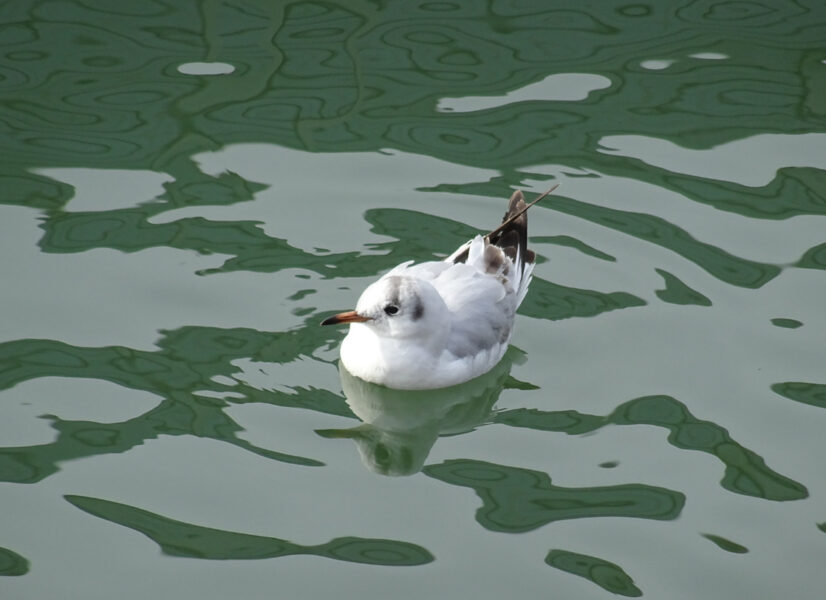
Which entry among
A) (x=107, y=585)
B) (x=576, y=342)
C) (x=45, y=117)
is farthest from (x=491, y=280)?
(x=45, y=117)

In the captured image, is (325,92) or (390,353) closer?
(390,353)

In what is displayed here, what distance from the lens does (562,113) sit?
9.87 metres

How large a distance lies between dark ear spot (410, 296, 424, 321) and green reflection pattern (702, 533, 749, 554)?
1.84 m

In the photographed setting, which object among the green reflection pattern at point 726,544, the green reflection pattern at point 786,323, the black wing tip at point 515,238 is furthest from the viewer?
the black wing tip at point 515,238

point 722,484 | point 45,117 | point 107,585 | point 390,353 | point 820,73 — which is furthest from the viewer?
point 820,73

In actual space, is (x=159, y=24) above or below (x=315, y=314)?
above

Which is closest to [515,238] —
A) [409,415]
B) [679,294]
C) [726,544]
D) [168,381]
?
[679,294]

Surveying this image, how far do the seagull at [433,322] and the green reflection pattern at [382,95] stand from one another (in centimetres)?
88

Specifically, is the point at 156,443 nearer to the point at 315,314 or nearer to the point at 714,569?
the point at 315,314

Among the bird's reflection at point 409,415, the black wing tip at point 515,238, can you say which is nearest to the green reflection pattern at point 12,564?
the bird's reflection at point 409,415

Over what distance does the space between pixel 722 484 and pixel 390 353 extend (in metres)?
1.80

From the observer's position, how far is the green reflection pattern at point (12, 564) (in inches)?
231

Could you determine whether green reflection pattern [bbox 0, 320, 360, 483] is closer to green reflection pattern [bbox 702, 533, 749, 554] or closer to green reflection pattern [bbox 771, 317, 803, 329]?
green reflection pattern [bbox 702, 533, 749, 554]

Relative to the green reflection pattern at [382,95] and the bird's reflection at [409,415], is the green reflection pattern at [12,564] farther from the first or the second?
the green reflection pattern at [382,95]
